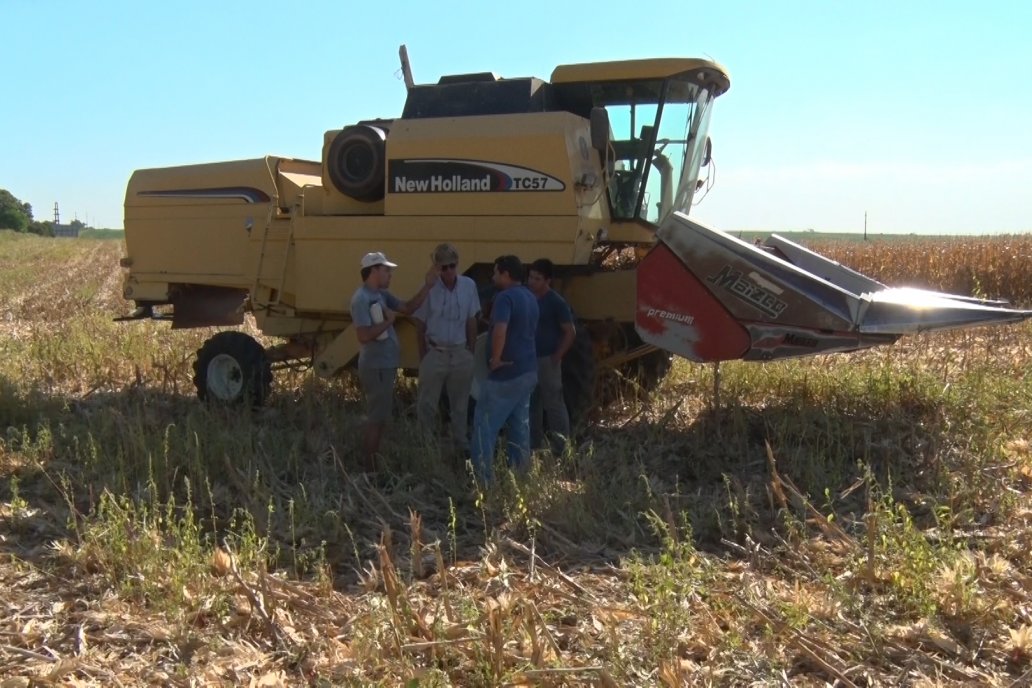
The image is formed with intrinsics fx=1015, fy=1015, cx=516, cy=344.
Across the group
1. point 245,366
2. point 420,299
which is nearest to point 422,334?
point 420,299

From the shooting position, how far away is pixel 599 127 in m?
6.93

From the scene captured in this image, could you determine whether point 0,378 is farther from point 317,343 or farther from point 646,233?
point 646,233

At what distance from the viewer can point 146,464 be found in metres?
6.09

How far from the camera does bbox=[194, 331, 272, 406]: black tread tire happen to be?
26.5 feet

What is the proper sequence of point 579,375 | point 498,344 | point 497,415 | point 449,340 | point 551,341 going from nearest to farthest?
point 498,344
point 497,415
point 449,340
point 551,341
point 579,375

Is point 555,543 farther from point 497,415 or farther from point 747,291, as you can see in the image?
point 747,291

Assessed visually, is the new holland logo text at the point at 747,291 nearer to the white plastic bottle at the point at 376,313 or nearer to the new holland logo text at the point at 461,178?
the new holland logo text at the point at 461,178

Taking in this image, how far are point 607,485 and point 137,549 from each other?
103 inches

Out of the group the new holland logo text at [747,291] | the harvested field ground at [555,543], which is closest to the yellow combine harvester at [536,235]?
the new holland logo text at [747,291]

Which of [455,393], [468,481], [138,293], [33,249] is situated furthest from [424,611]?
[33,249]

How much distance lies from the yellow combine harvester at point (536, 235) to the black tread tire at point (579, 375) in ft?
0.04

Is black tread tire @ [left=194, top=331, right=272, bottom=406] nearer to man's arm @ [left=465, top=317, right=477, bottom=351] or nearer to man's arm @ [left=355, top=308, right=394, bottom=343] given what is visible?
man's arm @ [left=355, top=308, right=394, bottom=343]

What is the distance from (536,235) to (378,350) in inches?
57.1

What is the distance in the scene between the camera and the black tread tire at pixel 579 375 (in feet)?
22.6
